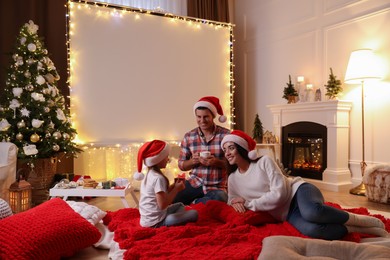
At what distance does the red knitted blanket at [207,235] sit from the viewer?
1.80 m

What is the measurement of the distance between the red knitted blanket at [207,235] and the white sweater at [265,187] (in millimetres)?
85

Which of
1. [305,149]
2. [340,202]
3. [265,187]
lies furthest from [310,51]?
[265,187]

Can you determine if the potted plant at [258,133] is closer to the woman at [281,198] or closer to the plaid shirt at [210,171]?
the plaid shirt at [210,171]

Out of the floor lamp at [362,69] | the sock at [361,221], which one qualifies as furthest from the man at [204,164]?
the floor lamp at [362,69]

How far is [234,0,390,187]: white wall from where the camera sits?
4.21 metres

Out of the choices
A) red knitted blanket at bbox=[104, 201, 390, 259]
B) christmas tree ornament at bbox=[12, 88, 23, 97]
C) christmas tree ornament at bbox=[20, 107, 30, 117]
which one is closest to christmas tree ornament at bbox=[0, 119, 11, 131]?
christmas tree ornament at bbox=[20, 107, 30, 117]

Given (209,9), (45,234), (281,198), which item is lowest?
(45,234)

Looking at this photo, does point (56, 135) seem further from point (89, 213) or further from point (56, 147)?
point (89, 213)

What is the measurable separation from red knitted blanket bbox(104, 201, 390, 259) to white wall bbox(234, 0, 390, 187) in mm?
2121

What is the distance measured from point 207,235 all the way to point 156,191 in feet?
1.28

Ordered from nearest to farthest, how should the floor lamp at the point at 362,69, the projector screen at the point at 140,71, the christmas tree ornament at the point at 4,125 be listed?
1. the christmas tree ornament at the point at 4,125
2. the floor lamp at the point at 362,69
3. the projector screen at the point at 140,71

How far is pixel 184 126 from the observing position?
17.6ft

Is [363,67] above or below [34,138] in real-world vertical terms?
above

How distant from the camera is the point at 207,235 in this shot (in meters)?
2.04
